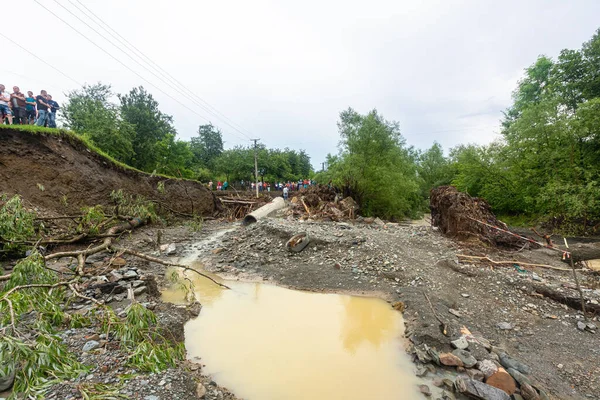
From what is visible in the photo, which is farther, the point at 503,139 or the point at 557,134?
the point at 503,139

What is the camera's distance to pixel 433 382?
328cm

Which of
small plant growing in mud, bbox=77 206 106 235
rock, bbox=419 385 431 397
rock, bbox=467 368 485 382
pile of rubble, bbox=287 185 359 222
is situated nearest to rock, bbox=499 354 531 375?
rock, bbox=467 368 485 382

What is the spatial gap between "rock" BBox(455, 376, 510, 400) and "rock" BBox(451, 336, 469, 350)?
0.81 m

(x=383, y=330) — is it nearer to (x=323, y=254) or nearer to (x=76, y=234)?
(x=323, y=254)

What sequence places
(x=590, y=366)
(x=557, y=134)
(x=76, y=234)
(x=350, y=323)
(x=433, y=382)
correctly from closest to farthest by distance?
1. (x=433, y=382)
2. (x=590, y=366)
3. (x=350, y=323)
4. (x=76, y=234)
5. (x=557, y=134)

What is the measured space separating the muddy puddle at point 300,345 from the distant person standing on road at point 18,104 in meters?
9.20

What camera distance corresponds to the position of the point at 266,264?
777cm

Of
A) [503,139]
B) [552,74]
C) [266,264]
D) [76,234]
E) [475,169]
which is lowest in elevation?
[266,264]

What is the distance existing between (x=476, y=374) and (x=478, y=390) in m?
0.46

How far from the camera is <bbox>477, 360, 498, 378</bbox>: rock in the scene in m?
3.24

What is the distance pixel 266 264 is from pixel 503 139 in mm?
17286

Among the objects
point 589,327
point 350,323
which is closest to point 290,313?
point 350,323

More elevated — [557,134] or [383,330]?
[557,134]

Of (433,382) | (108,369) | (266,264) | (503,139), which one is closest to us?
(108,369)
